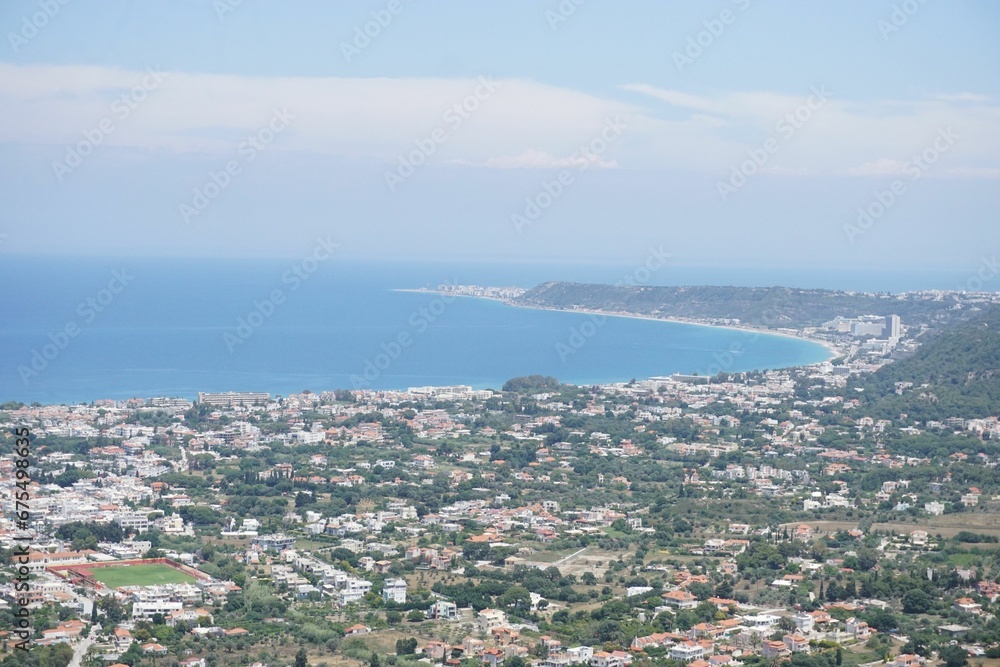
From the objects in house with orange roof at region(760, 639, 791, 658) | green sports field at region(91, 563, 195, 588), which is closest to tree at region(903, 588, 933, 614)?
house with orange roof at region(760, 639, 791, 658)

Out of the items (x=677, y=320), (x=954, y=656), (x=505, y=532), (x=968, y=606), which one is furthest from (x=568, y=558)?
(x=677, y=320)

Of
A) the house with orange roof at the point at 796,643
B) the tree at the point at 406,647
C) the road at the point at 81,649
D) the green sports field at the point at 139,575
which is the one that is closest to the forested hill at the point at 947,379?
the house with orange roof at the point at 796,643

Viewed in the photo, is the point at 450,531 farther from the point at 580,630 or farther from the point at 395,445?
the point at 395,445

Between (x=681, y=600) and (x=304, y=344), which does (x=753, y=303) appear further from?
(x=681, y=600)

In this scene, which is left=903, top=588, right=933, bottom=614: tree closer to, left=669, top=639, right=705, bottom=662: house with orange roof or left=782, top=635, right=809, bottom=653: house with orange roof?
left=782, top=635, right=809, bottom=653: house with orange roof

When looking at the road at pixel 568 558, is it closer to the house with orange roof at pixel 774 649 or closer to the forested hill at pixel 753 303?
the house with orange roof at pixel 774 649
